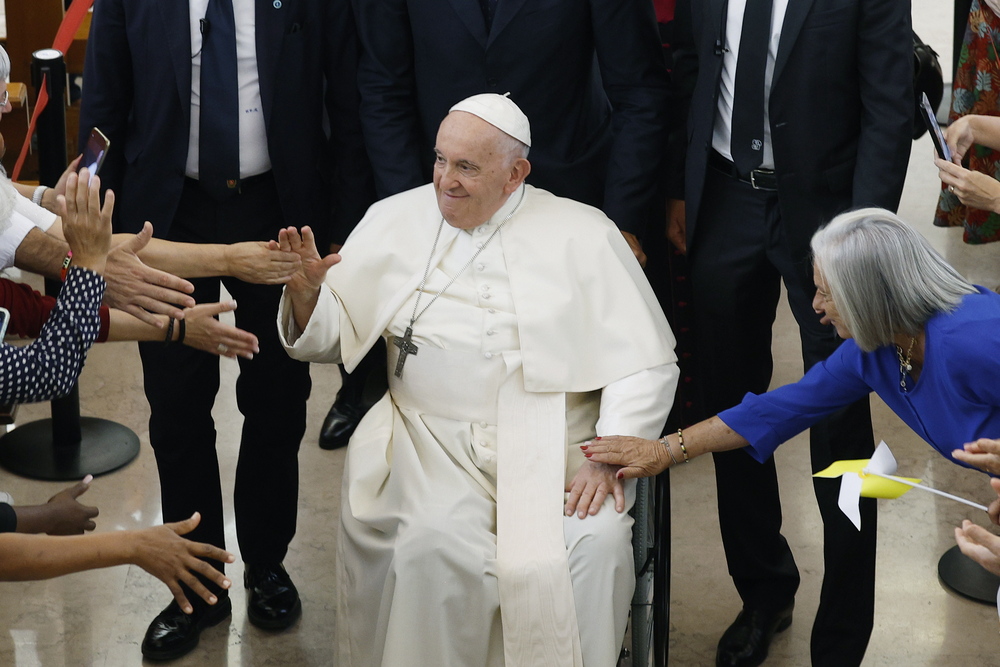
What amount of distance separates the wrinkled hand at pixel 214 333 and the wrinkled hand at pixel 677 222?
141 centimetres

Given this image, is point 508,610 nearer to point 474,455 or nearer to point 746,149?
point 474,455

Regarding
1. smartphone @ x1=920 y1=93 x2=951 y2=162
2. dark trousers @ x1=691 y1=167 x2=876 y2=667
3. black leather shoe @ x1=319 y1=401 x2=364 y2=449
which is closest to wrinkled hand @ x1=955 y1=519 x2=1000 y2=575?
dark trousers @ x1=691 y1=167 x2=876 y2=667

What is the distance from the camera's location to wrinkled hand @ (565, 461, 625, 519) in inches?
127

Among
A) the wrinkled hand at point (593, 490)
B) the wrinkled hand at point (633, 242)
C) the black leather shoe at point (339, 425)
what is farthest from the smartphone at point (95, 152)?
the black leather shoe at point (339, 425)

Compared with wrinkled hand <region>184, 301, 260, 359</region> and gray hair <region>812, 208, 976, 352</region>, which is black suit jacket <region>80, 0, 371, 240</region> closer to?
wrinkled hand <region>184, 301, 260, 359</region>

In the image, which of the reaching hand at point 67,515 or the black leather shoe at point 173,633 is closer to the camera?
the reaching hand at point 67,515

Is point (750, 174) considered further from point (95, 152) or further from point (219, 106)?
point (95, 152)

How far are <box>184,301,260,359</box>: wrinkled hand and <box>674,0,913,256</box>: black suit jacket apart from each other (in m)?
1.38

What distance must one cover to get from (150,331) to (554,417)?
108 centimetres

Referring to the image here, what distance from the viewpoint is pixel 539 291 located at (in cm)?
357

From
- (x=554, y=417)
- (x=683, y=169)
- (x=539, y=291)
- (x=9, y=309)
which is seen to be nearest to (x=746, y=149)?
(x=683, y=169)

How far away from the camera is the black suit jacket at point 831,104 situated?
344 centimetres

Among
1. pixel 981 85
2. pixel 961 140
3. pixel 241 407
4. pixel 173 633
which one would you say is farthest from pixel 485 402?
pixel 981 85

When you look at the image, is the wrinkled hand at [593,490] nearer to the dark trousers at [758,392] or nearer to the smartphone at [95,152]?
the dark trousers at [758,392]
